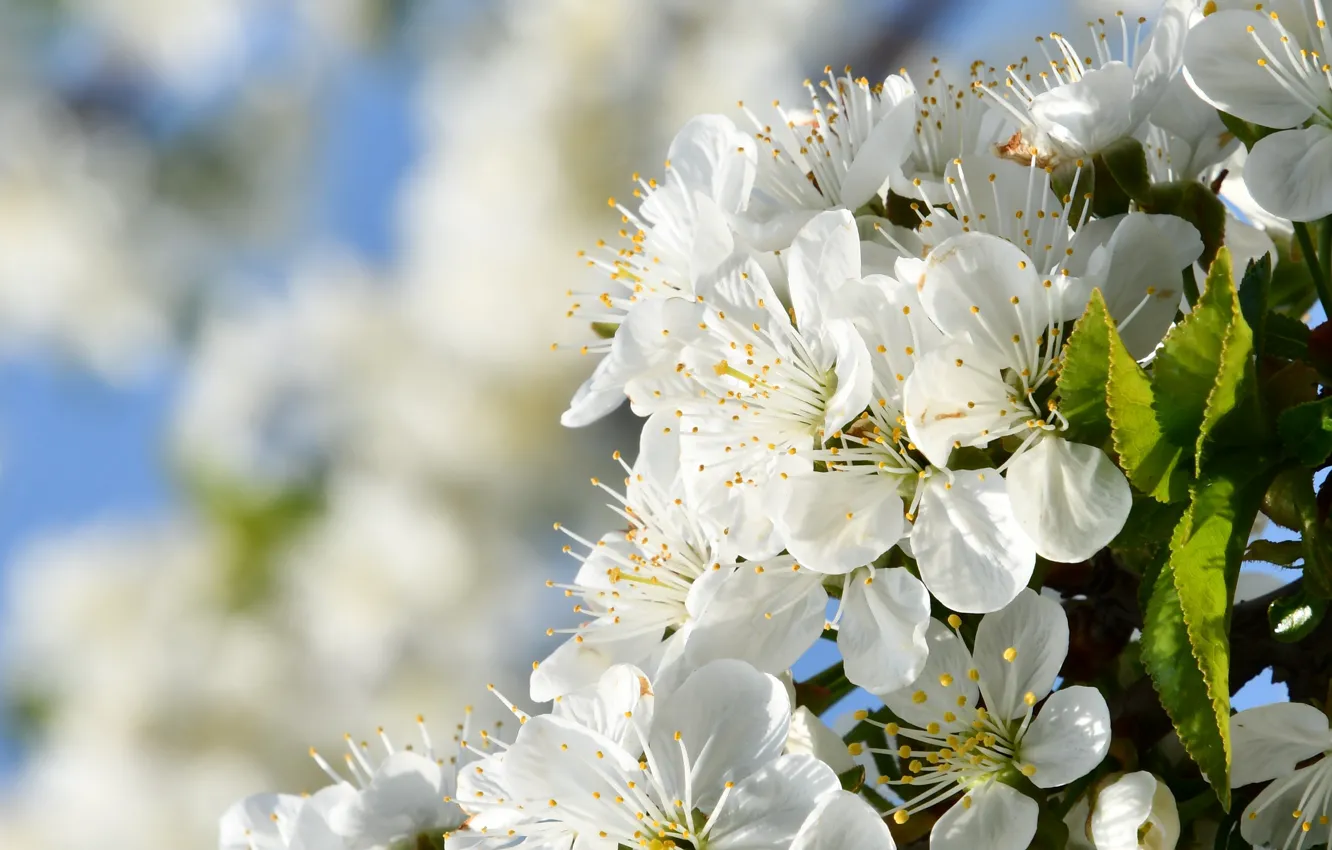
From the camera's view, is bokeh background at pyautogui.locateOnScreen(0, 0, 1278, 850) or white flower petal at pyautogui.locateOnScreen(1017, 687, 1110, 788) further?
bokeh background at pyautogui.locateOnScreen(0, 0, 1278, 850)

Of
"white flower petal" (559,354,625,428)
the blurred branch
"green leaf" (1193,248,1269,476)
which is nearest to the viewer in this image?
"green leaf" (1193,248,1269,476)

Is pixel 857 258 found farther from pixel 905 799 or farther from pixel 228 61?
pixel 228 61

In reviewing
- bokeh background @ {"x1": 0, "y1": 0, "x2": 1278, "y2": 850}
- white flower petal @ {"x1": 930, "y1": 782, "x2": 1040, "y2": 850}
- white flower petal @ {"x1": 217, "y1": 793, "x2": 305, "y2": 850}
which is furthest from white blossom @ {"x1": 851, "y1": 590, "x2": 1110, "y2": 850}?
bokeh background @ {"x1": 0, "y1": 0, "x2": 1278, "y2": 850}

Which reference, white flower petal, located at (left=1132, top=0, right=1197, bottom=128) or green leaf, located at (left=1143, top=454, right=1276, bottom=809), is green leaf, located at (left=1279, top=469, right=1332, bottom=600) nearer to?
green leaf, located at (left=1143, top=454, right=1276, bottom=809)

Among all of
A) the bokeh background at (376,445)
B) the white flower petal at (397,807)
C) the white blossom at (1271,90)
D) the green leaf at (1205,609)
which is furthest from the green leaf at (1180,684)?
the bokeh background at (376,445)

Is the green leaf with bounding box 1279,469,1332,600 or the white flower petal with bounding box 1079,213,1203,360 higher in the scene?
the white flower petal with bounding box 1079,213,1203,360

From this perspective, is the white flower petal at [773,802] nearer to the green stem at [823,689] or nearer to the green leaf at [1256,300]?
the green stem at [823,689]

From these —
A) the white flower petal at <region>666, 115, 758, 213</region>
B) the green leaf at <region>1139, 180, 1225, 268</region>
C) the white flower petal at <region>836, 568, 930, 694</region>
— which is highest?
the white flower petal at <region>666, 115, 758, 213</region>
